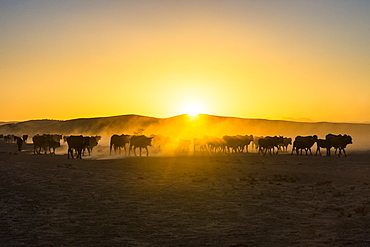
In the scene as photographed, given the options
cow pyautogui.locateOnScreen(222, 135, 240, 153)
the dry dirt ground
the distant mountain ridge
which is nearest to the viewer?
the dry dirt ground

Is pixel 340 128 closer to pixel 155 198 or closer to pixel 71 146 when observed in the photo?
pixel 71 146

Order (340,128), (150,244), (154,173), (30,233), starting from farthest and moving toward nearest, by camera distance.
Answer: (340,128) → (154,173) → (30,233) → (150,244)

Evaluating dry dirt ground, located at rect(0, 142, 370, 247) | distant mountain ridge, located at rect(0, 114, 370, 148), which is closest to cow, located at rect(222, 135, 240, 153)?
dry dirt ground, located at rect(0, 142, 370, 247)

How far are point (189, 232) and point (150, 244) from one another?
1.68 meters

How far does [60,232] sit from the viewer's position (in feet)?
37.8

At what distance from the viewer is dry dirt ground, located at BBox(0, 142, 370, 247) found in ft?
36.3

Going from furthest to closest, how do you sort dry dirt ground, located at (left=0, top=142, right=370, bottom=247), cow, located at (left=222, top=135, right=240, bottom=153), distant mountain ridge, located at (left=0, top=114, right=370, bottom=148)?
distant mountain ridge, located at (left=0, top=114, right=370, bottom=148)
cow, located at (left=222, top=135, right=240, bottom=153)
dry dirt ground, located at (left=0, top=142, right=370, bottom=247)

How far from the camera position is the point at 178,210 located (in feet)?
48.9

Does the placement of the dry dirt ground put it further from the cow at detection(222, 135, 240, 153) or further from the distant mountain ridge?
the distant mountain ridge

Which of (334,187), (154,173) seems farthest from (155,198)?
(334,187)

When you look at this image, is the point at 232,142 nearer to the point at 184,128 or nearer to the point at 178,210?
the point at 178,210

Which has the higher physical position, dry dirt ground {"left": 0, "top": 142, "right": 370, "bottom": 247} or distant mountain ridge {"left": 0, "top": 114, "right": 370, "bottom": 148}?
distant mountain ridge {"left": 0, "top": 114, "right": 370, "bottom": 148}

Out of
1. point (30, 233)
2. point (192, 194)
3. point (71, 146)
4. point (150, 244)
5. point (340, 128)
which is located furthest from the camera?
point (340, 128)

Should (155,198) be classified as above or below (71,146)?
below
